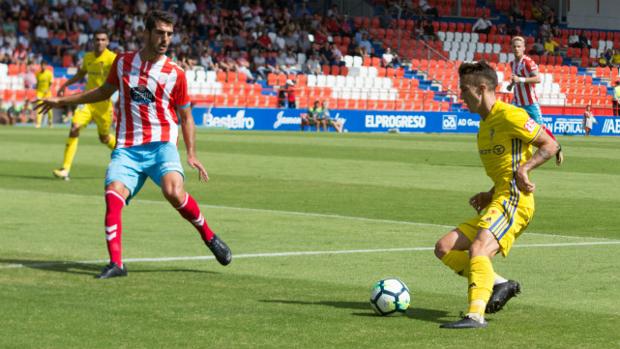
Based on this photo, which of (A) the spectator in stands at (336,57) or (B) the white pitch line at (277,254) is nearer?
(B) the white pitch line at (277,254)

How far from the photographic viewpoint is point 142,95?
1024 cm

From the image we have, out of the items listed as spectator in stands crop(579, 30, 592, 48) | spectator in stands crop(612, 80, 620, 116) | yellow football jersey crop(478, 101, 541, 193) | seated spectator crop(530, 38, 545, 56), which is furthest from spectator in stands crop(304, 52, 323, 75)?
yellow football jersey crop(478, 101, 541, 193)

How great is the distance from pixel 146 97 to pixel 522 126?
11.6 ft

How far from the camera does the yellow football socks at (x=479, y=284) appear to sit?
759cm

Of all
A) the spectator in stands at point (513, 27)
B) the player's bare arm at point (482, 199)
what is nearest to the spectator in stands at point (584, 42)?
the spectator in stands at point (513, 27)

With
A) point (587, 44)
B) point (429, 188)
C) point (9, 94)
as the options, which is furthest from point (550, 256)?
point (587, 44)

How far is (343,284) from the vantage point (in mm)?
9500

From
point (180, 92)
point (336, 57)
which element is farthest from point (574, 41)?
point (180, 92)

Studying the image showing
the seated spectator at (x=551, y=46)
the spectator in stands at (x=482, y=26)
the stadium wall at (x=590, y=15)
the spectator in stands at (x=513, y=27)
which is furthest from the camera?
the stadium wall at (x=590, y=15)

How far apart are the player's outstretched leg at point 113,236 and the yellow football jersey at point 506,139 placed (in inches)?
125

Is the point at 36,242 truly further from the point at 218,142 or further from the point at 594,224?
the point at 218,142

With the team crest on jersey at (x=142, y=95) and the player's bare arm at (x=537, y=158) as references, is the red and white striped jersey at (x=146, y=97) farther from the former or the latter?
the player's bare arm at (x=537, y=158)

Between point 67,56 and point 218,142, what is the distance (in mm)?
14008

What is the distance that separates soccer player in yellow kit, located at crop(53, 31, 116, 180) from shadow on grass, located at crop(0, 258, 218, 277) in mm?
8661
